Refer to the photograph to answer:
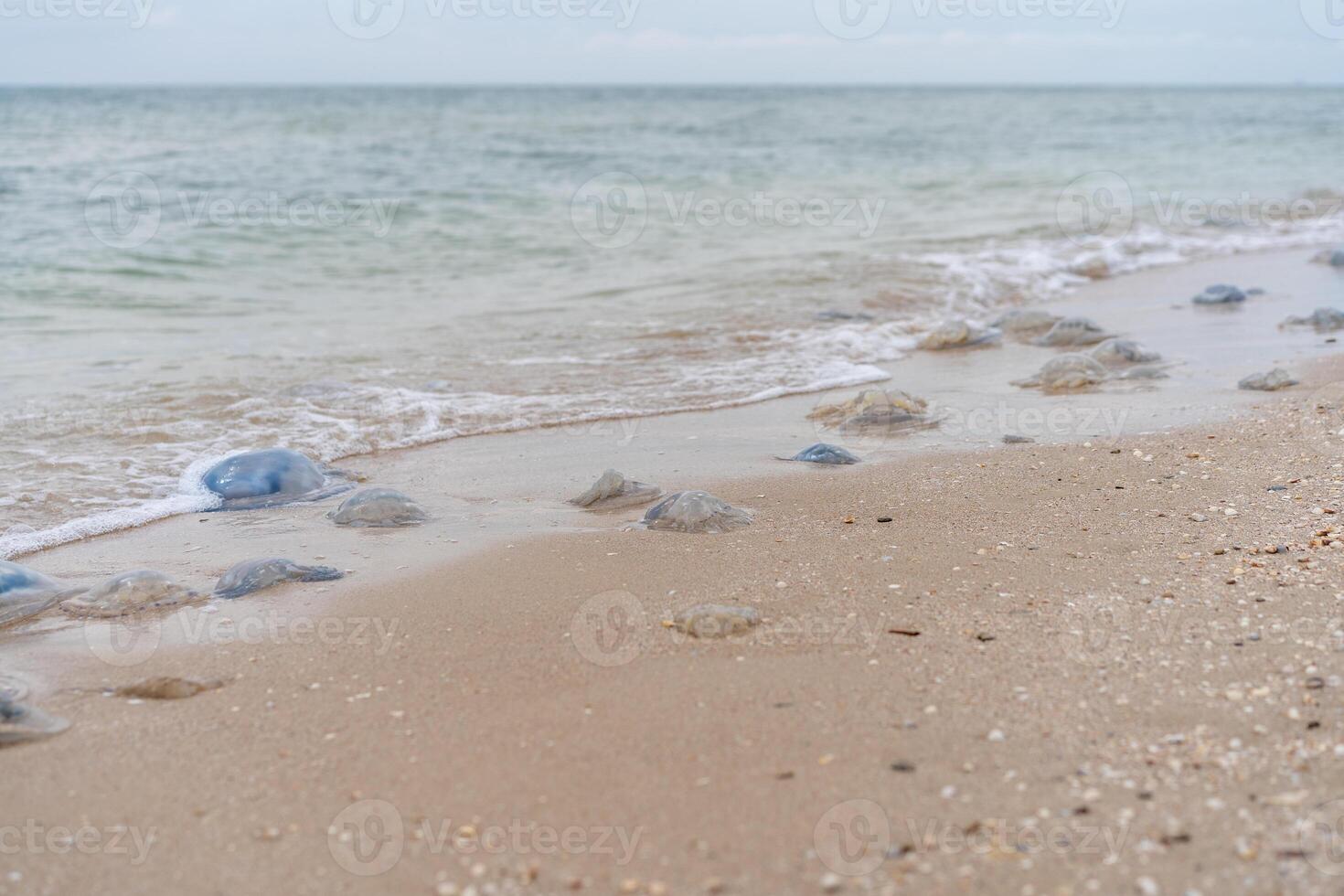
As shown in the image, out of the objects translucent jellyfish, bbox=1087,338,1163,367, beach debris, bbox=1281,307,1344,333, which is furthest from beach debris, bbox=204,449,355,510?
beach debris, bbox=1281,307,1344,333

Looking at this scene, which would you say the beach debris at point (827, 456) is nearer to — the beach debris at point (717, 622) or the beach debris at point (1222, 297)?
the beach debris at point (717, 622)

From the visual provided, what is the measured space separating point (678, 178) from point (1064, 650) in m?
15.9

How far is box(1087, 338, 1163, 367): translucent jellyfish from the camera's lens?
20.7 ft

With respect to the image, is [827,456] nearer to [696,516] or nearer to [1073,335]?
[696,516]

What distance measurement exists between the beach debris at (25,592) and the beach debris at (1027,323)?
19.8 ft

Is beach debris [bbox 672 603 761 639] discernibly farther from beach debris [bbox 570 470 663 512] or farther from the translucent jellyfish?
the translucent jellyfish

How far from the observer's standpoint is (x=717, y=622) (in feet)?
9.89

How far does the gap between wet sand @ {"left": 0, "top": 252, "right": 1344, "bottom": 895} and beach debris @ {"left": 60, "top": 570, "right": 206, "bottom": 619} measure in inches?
4.2

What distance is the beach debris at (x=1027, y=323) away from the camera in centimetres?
746

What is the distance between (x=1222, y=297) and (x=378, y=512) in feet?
22.4

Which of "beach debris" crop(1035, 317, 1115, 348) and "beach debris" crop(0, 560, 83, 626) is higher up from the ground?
"beach debris" crop(0, 560, 83, 626)

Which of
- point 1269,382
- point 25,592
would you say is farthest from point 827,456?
point 25,592

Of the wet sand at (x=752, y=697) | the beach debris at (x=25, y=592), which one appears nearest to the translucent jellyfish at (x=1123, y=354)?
the wet sand at (x=752, y=697)

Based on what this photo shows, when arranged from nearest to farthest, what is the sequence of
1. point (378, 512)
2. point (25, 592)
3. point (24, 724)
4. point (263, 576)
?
point (24, 724) → point (25, 592) → point (263, 576) → point (378, 512)
